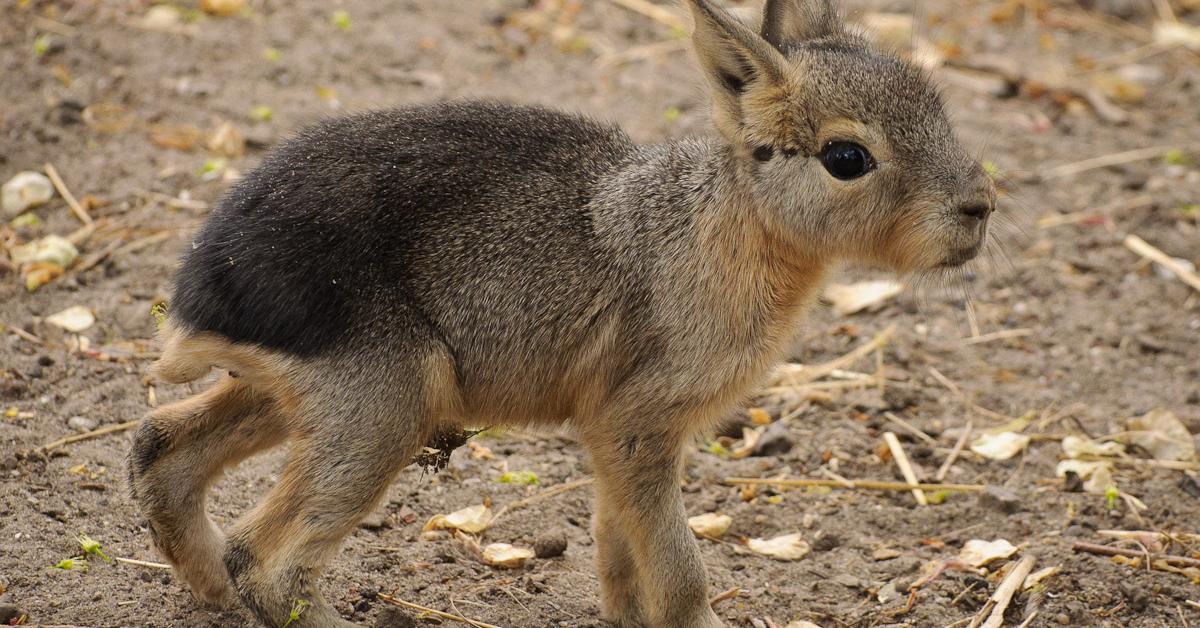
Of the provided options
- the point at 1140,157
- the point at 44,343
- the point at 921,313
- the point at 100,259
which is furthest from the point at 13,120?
the point at 1140,157

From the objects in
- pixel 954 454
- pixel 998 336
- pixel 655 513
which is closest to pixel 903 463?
pixel 954 454

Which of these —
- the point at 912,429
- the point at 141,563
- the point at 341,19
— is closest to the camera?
the point at 141,563

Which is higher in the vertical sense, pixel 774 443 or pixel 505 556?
pixel 774 443

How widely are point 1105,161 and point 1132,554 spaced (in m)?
3.73

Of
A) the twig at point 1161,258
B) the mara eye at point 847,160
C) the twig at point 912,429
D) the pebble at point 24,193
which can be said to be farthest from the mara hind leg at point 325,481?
the twig at point 1161,258

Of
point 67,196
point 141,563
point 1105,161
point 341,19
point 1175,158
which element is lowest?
point 141,563

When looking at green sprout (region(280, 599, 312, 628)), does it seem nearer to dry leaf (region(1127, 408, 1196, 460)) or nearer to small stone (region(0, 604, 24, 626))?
small stone (region(0, 604, 24, 626))

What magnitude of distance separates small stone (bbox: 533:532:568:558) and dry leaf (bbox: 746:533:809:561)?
0.74 metres

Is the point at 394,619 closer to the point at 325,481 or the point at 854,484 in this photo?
the point at 325,481

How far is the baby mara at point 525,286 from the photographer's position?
13.0ft

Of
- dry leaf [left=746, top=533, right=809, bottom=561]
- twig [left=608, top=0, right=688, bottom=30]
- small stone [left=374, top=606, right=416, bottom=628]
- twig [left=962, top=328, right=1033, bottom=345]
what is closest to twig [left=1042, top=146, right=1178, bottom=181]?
twig [left=962, top=328, right=1033, bottom=345]

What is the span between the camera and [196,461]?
432 centimetres

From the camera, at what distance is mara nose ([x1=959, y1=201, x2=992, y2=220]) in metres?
4.12

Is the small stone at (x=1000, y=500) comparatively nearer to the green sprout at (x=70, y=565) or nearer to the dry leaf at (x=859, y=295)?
the dry leaf at (x=859, y=295)
